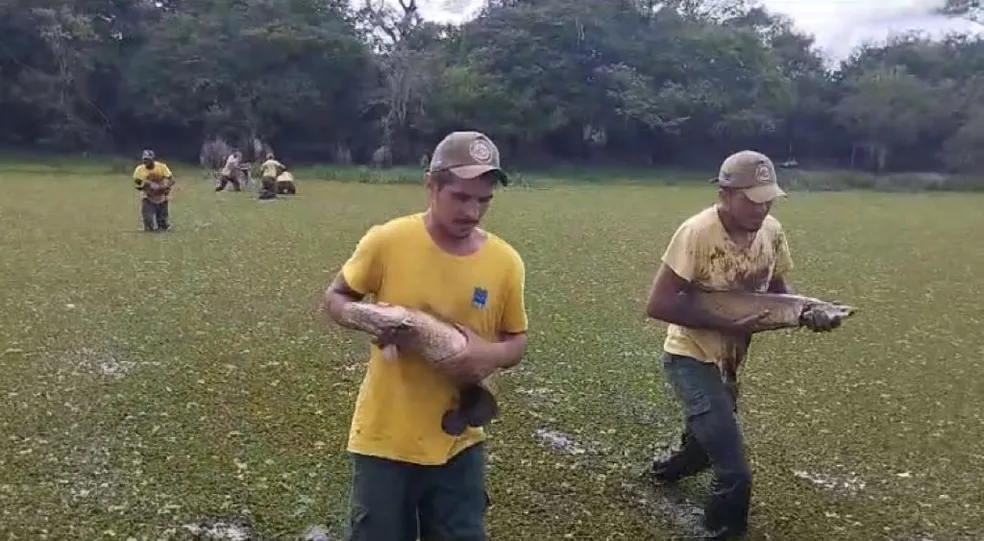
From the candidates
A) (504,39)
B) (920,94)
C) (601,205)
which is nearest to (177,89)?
(504,39)

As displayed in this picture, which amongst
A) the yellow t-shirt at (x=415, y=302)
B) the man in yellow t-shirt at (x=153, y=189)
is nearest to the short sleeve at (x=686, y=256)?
the yellow t-shirt at (x=415, y=302)

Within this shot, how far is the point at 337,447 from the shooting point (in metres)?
6.17

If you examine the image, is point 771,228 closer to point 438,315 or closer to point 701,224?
point 701,224

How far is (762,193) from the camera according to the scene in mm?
4551

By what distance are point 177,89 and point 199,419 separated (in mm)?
44332

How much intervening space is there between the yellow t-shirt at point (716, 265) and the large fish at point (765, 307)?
73mm

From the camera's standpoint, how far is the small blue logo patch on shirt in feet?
11.1

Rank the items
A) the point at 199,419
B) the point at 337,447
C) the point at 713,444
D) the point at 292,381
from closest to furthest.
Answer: the point at 713,444
the point at 337,447
the point at 199,419
the point at 292,381

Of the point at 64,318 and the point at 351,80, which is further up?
the point at 351,80

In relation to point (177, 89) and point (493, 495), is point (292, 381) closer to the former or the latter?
point (493, 495)

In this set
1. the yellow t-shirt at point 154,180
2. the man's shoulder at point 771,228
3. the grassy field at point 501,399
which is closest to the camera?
the man's shoulder at point 771,228

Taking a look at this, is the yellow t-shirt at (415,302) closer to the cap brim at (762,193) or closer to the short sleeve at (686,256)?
the short sleeve at (686,256)

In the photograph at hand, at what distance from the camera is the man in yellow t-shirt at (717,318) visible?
4.62m

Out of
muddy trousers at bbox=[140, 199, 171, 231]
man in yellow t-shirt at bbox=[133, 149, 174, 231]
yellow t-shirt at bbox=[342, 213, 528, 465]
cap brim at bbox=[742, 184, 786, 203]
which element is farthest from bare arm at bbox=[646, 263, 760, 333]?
muddy trousers at bbox=[140, 199, 171, 231]
